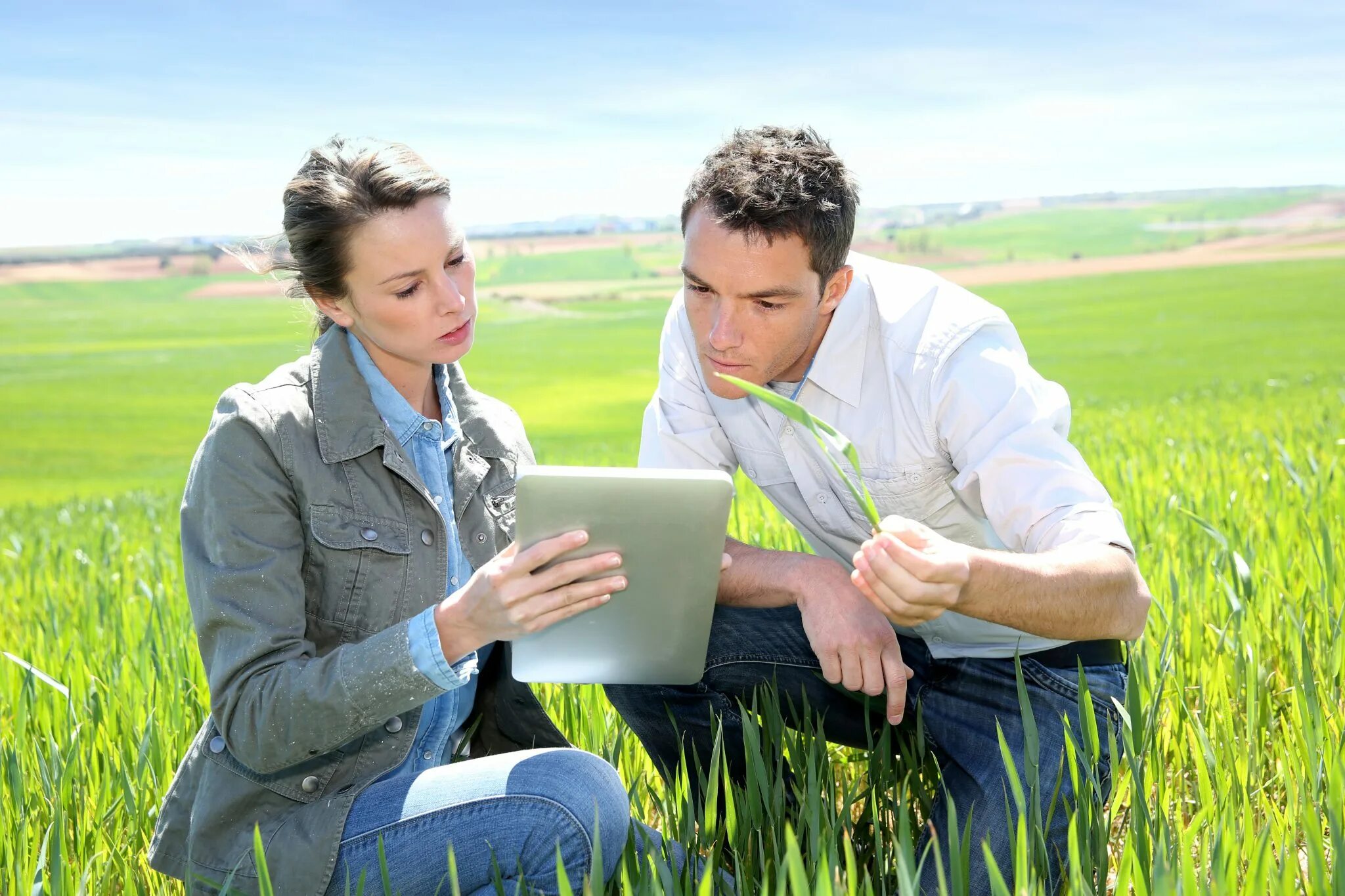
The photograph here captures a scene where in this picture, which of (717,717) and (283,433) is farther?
(717,717)

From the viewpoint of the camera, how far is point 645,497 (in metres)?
1.68

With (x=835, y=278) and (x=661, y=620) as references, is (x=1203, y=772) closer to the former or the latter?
(x=661, y=620)

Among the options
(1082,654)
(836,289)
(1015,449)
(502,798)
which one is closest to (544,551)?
(502,798)

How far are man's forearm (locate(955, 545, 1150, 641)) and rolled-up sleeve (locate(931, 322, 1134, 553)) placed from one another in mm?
53

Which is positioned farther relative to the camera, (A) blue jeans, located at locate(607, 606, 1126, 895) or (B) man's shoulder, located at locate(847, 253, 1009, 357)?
(B) man's shoulder, located at locate(847, 253, 1009, 357)

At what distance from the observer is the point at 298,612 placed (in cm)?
182

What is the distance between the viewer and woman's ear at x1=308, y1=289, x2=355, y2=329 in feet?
6.77

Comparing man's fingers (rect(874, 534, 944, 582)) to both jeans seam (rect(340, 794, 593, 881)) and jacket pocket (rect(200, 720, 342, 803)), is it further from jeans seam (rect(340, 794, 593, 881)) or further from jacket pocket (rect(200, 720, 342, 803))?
jacket pocket (rect(200, 720, 342, 803))

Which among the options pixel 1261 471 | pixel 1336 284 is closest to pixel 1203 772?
pixel 1261 471

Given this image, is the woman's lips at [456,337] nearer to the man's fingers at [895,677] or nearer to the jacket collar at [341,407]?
the jacket collar at [341,407]

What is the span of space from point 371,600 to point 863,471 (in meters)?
1.01

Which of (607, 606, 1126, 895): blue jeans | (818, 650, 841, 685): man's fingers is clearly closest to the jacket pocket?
(607, 606, 1126, 895): blue jeans

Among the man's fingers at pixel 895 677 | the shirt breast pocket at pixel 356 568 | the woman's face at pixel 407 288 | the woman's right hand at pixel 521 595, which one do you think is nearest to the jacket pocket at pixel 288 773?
the shirt breast pocket at pixel 356 568

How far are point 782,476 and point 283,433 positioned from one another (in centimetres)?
106
